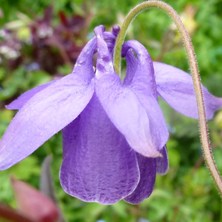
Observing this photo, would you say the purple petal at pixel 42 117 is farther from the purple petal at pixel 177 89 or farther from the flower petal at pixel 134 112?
the purple petal at pixel 177 89

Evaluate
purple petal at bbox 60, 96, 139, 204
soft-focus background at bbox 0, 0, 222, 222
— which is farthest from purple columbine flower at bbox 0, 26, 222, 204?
soft-focus background at bbox 0, 0, 222, 222

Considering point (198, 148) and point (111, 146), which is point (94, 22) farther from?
point (111, 146)

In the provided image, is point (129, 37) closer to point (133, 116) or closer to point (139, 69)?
point (139, 69)

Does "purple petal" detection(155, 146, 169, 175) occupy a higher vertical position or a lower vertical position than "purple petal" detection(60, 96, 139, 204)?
lower

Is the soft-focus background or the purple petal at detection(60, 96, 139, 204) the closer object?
the purple petal at detection(60, 96, 139, 204)

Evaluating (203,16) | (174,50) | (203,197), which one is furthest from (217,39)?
(203,197)

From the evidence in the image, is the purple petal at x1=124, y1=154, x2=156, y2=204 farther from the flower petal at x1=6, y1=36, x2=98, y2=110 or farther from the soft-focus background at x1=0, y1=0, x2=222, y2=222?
the soft-focus background at x1=0, y1=0, x2=222, y2=222
